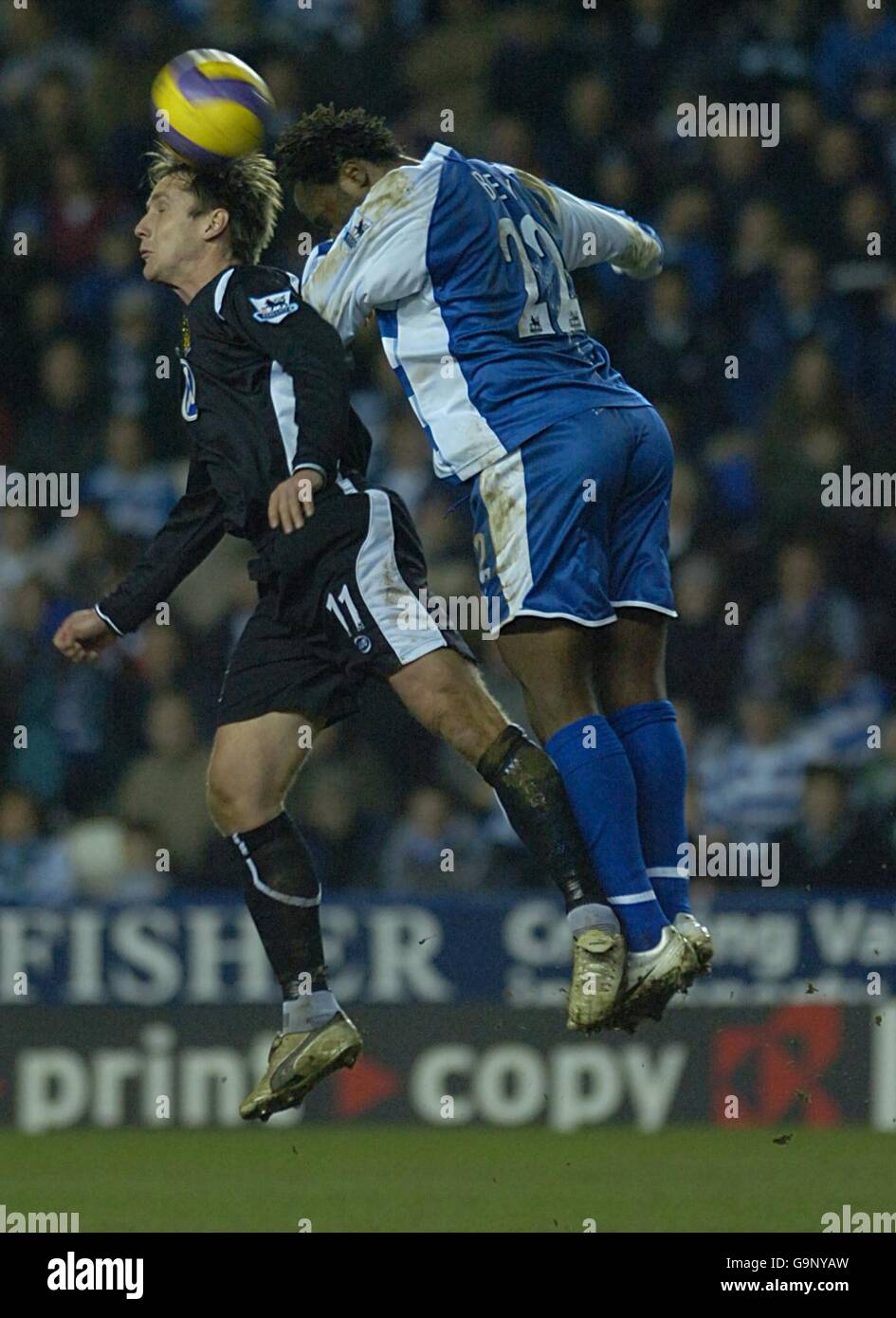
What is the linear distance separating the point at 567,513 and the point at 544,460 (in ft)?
0.47

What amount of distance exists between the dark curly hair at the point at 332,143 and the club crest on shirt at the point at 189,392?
1.90 ft

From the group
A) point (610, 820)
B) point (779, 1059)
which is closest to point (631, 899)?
point (610, 820)

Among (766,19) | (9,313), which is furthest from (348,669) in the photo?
(766,19)

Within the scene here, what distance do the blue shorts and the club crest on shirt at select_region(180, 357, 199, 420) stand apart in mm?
785

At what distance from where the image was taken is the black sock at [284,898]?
584 centimetres

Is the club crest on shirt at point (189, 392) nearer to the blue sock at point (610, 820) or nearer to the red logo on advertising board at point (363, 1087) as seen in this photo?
Result: the blue sock at point (610, 820)

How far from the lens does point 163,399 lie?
9.95 metres

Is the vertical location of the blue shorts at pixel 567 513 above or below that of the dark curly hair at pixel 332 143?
below

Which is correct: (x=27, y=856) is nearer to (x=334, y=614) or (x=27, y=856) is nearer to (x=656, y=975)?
(x=334, y=614)

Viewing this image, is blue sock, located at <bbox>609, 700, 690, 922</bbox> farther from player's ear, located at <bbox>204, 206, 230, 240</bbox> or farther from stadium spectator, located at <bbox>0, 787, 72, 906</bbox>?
stadium spectator, located at <bbox>0, 787, 72, 906</bbox>

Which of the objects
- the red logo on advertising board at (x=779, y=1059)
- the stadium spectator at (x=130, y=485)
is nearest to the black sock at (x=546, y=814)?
the red logo on advertising board at (x=779, y=1059)

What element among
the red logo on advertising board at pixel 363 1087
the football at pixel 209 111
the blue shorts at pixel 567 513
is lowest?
the red logo on advertising board at pixel 363 1087

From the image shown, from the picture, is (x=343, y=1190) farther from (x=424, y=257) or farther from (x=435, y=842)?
(x=424, y=257)
